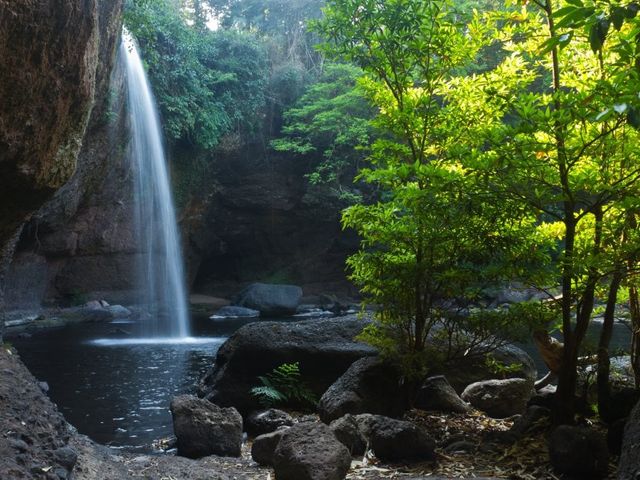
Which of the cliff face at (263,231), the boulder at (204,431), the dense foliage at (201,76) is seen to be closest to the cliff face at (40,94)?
the boulder at (204,431)

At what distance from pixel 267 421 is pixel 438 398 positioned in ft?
6.10

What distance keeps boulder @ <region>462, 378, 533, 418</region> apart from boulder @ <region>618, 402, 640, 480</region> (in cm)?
308

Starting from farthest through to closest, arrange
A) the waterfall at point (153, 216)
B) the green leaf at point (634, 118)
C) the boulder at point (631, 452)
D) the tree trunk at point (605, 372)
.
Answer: the waterfall at point (153, 216) → the tree trunk at point (605, 372) → the boulder at point (631, 452) → the green leaf at point (634, 118)

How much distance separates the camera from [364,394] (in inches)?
238

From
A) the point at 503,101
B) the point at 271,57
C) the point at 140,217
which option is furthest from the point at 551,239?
the point at 271,57

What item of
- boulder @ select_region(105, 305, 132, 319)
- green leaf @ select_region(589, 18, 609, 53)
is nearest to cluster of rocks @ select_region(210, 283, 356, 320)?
boulder @ select_region(105, 305, 132, 319)

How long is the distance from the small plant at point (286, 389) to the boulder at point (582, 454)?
353cm

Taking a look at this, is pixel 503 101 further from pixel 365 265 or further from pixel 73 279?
pixel 73 279

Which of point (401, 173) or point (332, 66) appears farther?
point (332, 66)

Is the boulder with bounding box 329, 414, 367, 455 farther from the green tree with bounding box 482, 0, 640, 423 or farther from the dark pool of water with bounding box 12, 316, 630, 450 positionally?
the dark pool of water with bounding box 12, 316, 630, 450

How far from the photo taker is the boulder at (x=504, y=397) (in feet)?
21.4

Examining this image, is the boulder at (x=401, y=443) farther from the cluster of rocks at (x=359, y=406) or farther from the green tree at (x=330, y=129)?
the green tree at (x=330, y=129)

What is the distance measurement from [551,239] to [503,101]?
4.38 feet

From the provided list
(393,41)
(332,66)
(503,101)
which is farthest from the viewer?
(332,66)
